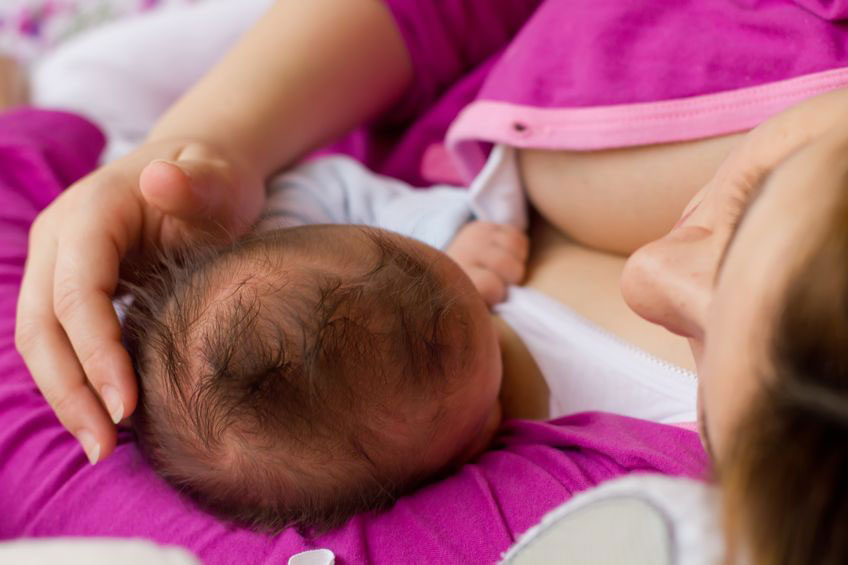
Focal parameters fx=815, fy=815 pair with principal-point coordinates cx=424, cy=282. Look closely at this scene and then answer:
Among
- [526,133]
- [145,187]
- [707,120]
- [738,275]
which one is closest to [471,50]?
[526,133]

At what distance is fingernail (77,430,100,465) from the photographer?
59cm

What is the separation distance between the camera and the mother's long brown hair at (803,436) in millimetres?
295

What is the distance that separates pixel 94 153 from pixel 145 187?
39cm

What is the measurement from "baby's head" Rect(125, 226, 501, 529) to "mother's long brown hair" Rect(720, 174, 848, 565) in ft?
0.90

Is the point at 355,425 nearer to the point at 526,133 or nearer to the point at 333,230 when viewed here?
the point at 333,230

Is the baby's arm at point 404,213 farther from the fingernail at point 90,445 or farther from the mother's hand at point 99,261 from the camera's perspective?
the fingernail at point 90,445

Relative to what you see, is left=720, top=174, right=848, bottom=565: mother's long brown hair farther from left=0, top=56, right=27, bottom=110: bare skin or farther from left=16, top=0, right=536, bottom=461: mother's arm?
left=0, top=56, right=27, bottom=110: bare skin

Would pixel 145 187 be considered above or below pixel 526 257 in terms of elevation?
above

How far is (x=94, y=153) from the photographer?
0.93m

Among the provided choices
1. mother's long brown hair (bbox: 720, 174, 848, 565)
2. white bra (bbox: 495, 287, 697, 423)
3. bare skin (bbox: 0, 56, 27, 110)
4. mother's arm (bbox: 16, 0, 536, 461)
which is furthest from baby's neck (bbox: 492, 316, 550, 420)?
bare skin (bbox: 0, 56, 27, 110)

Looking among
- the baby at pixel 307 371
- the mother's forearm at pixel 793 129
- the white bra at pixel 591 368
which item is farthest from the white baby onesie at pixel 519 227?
Answer: the mother's forearm at pixel 793 129

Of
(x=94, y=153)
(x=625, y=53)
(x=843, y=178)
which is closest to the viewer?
(x=843, y=178)

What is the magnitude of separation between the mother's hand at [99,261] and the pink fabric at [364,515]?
0.15ft

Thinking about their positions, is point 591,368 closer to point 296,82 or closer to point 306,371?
point 306,371
